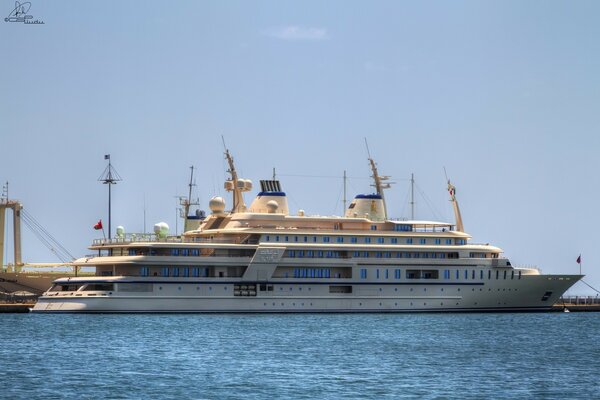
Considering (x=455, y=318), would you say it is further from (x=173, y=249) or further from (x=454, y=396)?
(x=454, y=396)

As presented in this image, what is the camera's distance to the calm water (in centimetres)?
4316

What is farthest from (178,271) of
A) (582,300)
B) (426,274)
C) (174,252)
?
(582,300)

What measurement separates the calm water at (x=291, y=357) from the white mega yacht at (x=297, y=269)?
2546 millimetres

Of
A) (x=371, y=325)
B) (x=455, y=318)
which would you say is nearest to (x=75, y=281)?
(x=371, y=325)

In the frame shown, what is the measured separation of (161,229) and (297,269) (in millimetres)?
9840

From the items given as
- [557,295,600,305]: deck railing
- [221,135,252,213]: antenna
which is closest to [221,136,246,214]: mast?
[221,135,252,213]: antenna

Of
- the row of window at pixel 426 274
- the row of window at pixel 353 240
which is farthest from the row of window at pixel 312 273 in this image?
the row of window at pixel 426 274

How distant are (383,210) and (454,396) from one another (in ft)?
152

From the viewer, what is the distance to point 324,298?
8275 centimetres

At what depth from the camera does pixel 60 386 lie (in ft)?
142

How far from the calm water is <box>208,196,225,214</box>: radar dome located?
9.45 m

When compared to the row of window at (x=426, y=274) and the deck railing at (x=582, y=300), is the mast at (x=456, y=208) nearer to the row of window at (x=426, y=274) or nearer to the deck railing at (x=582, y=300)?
the row of window at (x=426, y=274)

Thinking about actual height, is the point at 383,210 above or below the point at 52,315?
above

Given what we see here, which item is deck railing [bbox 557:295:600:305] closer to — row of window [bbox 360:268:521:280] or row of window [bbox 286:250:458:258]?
row of window [bbox 360:268:521:280]
